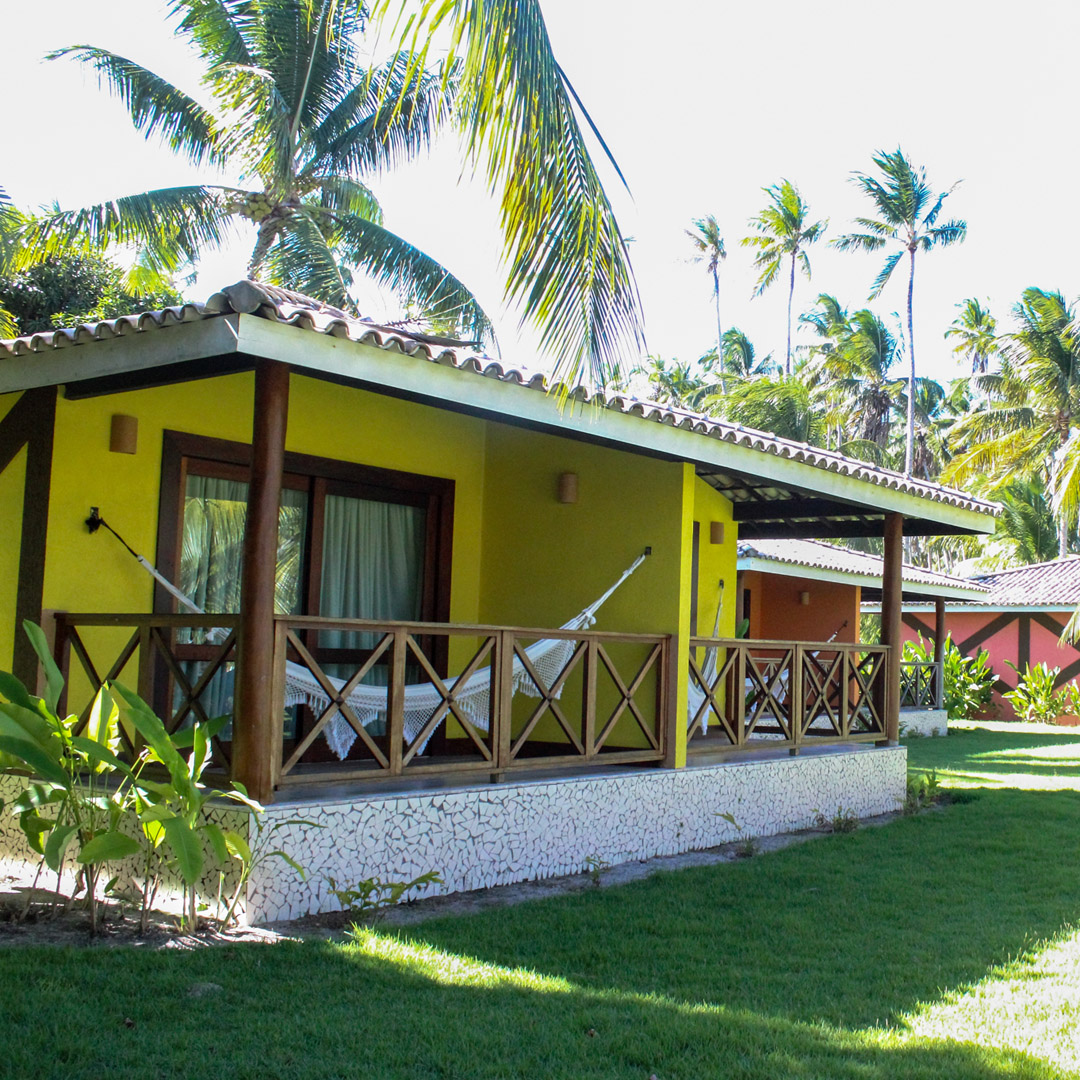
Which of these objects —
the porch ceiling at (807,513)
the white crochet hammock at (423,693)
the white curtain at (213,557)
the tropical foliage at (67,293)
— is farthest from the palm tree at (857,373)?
the white curtain at (213,557)

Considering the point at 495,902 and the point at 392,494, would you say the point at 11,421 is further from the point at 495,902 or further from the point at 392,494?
the point at 495,902

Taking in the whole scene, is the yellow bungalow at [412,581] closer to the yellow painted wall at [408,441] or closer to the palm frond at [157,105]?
the yellow painted wall at [408,441]

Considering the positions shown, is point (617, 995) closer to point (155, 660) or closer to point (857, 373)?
point (155, 660)

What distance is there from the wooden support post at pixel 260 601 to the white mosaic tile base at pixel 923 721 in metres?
14.4

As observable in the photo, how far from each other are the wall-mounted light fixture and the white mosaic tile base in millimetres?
14173

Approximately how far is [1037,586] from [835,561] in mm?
8495

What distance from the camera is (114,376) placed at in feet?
18.0

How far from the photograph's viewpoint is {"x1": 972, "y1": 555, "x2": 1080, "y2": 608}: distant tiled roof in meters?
22.5

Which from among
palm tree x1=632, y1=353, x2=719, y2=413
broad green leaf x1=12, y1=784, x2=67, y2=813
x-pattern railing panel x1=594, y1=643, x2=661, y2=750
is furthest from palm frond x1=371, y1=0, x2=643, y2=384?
palm tree x1=632, y1=353, x2=719, y2=413

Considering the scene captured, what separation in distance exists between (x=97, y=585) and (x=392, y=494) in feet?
7.26

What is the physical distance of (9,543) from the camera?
5.98 meters

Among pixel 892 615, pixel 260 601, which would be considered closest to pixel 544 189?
pixel 260 601

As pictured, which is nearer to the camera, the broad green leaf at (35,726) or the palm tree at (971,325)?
the broad green leaf at (35,726)

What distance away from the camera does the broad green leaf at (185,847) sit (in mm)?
4277
